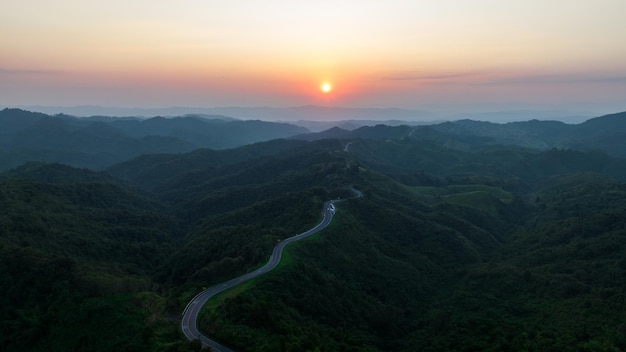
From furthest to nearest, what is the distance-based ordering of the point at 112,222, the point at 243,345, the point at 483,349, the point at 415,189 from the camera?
the point at 415,189 < the point at 112,222 < the point at 483,349 < the point at 243,345

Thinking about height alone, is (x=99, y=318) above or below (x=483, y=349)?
above

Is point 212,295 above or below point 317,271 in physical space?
above

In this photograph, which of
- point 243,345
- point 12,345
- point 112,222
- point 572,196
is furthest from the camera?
point 572,196

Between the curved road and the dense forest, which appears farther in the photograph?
the dense forest

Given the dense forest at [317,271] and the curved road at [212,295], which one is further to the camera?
the dense forest at [317,271]

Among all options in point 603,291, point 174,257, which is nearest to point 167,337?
point 174,257

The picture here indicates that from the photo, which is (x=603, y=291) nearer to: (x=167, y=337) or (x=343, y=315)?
(x=343, y=315)

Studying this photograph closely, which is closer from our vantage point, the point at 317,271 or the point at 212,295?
the point at 212,295

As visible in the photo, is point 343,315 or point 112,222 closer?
point 343,315
